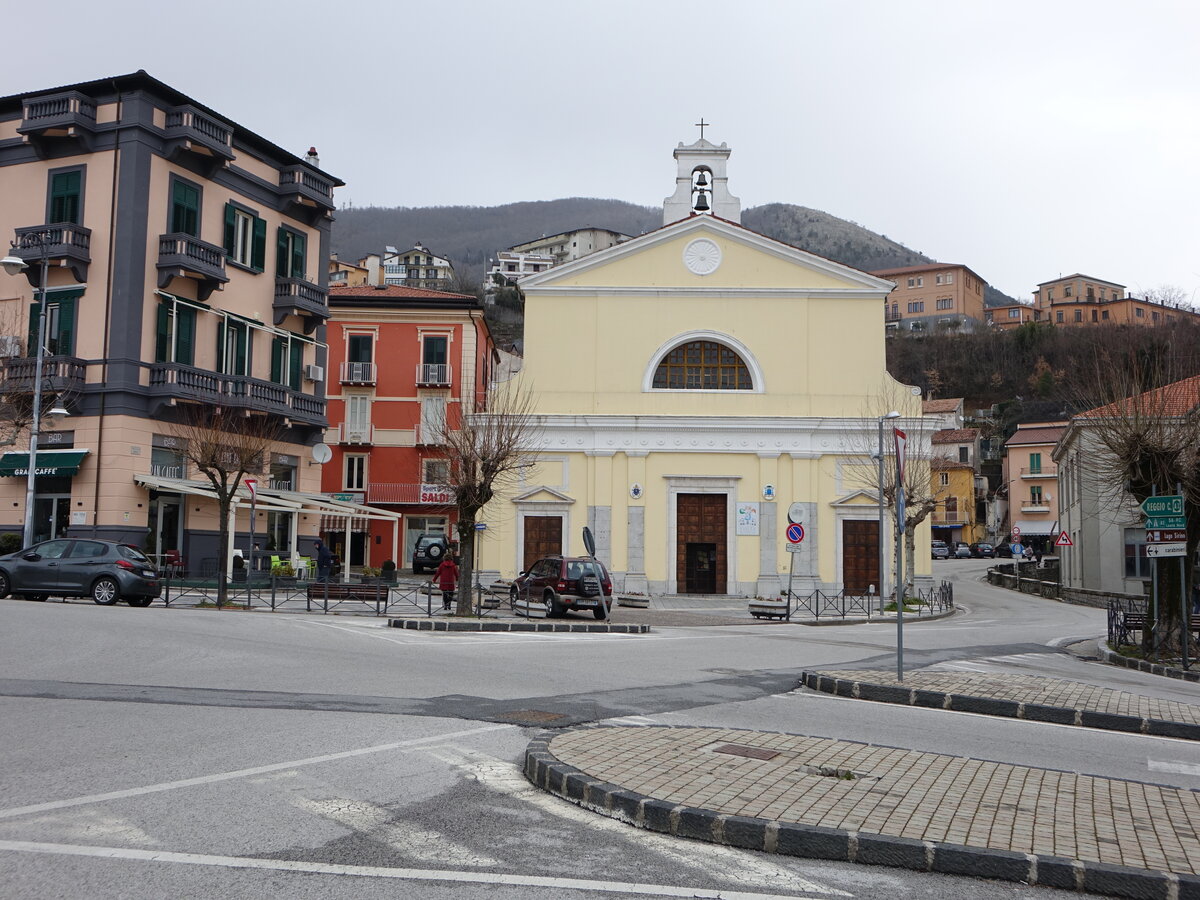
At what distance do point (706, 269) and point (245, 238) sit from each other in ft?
57.8

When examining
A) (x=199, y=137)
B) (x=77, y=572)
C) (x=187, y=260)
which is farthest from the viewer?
(x=199, y=137)

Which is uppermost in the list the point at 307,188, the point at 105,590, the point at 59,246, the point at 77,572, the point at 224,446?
the point at 307,188

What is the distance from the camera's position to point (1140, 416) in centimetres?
2023

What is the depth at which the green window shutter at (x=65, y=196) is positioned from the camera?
105 feet

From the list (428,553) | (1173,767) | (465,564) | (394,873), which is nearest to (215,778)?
(394,873)

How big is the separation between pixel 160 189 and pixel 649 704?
89.8 feet

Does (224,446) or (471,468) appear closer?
(471,468)

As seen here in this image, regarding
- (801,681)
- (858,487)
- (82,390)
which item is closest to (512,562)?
(858,487)

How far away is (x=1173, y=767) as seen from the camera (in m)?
9.09

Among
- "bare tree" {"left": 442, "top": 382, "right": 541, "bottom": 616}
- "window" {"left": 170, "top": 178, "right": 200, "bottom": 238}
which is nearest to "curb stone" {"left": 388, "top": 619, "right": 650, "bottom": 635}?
"bare tree" {"left": 442, "top": 382, "right": 541, "bottom": 616}

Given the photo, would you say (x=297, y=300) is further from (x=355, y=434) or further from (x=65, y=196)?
(x=355, y=434)

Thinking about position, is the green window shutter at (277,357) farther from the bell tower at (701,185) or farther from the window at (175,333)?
the bell tower at (701,185)

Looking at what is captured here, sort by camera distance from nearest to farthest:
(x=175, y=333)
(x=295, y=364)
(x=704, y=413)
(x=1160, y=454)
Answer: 1. (x=1160, y=454)
2. (x=175, y=333)
3. (x=295, y=364)
4. (x=704, y=413)

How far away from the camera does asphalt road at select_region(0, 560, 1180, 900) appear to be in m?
5.34
